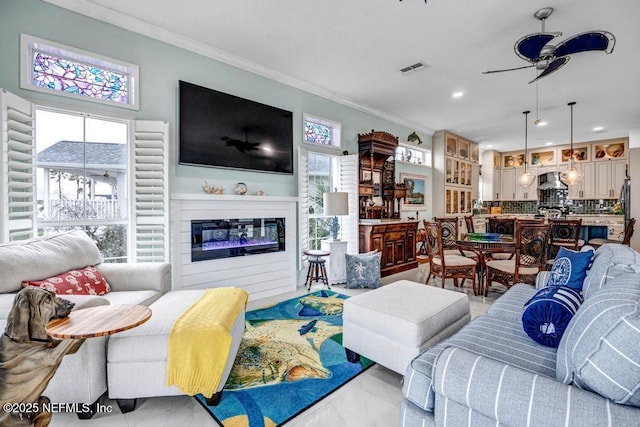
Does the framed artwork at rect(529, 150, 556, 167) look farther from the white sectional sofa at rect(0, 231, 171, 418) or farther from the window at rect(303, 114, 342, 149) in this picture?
the white sectional sofa at rect(0, 231, 171, 418)

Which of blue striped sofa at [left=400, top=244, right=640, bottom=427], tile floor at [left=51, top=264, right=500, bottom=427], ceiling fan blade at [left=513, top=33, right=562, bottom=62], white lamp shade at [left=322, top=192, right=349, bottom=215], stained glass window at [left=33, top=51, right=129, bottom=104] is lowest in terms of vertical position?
tile floor at [left=51, top=264, right=500, bottom=427]

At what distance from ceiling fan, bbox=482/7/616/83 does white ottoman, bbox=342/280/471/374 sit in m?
2.64

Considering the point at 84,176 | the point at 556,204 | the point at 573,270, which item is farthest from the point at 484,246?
the point at 556,204

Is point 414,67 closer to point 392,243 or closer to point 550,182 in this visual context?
point 392,243

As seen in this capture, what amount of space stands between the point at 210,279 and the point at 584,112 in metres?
7.20

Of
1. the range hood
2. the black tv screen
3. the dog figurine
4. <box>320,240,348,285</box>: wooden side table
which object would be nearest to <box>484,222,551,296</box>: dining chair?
<box>320,240,348,285</box>: wooden side table

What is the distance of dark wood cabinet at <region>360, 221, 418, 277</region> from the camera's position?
16.2ft

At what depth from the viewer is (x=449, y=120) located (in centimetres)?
632

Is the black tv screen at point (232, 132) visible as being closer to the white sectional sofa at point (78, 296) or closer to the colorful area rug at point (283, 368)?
the white sectional sofa at point (78, 296)

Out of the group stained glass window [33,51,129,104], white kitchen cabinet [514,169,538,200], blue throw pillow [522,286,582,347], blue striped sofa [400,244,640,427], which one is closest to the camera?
blue striped sofa [400,244,640,427]

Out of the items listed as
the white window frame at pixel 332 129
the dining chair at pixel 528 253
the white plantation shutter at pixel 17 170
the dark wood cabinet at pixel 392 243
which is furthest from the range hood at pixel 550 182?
the white plantation shutter at pixel 17 170

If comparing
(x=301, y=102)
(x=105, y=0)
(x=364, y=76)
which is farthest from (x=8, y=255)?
(x=364, y=76)

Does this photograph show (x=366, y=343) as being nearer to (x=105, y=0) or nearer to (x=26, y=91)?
(x=26, y=91)

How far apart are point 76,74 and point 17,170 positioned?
1.00 m
